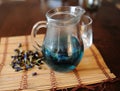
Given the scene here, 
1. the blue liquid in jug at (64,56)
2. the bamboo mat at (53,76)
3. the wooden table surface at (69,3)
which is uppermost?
the blue liquid in jug at (64,56)

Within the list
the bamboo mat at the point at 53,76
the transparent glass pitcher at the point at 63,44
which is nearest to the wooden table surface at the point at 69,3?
the bamboo mat at the point at 53,76

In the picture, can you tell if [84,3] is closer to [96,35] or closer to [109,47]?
[96,35]

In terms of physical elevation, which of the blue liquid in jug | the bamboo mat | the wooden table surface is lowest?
the wooden table surface

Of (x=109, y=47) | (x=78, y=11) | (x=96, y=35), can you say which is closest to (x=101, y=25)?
(x=96, y=35)

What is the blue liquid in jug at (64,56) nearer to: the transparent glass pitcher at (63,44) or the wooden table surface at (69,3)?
the transparent glass pitcher at (63,44)

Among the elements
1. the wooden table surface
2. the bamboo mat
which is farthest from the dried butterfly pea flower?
the wooden table surface

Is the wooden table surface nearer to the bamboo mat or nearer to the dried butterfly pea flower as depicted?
the bamboo mat

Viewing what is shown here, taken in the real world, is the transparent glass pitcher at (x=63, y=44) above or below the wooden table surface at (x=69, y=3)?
above
